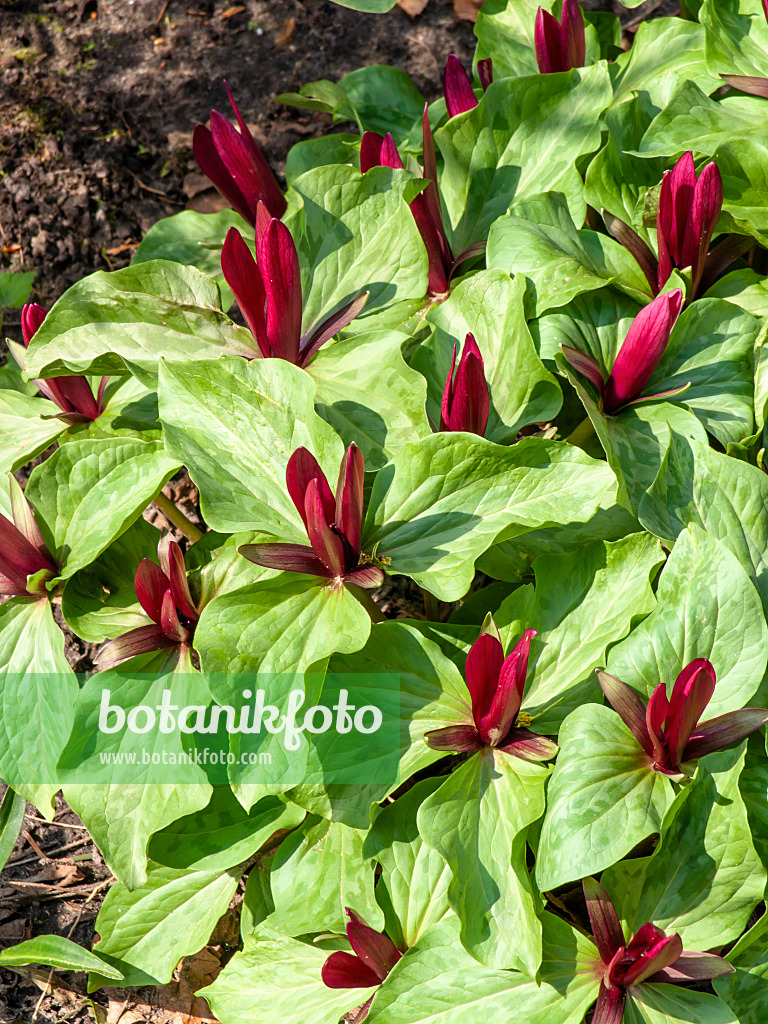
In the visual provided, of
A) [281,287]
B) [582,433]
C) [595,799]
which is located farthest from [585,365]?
[595,799]

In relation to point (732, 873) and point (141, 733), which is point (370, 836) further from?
point (732, 873)

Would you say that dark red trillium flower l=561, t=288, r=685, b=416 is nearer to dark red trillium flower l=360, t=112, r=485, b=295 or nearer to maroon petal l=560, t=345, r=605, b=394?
maroon petal l=560, t=345, r=605, b=394

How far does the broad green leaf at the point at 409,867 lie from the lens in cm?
161

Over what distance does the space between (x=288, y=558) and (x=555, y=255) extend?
888mm

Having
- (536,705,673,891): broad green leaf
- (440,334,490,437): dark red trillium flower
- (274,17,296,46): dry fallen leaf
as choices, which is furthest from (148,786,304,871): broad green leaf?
(274,17,296,46): dry fallen leaf

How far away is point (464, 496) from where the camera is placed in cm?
152

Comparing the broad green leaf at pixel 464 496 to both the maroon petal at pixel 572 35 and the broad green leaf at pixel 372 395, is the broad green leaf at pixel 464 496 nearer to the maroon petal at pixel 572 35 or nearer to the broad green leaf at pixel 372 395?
the broad green leaf at pixel 372 395

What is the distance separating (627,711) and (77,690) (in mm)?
1022

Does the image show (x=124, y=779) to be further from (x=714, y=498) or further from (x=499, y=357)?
(x=714, y=498)

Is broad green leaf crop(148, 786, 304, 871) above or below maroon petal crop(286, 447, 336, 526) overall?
below

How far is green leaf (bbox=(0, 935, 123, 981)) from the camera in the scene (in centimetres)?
175

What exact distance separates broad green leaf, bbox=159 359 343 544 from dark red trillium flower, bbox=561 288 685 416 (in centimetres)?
54

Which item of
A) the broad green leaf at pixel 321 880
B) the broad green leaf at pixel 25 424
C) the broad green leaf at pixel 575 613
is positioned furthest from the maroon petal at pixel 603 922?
the broad green leaf at pixel 25 424

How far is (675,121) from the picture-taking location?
77.9 inches
